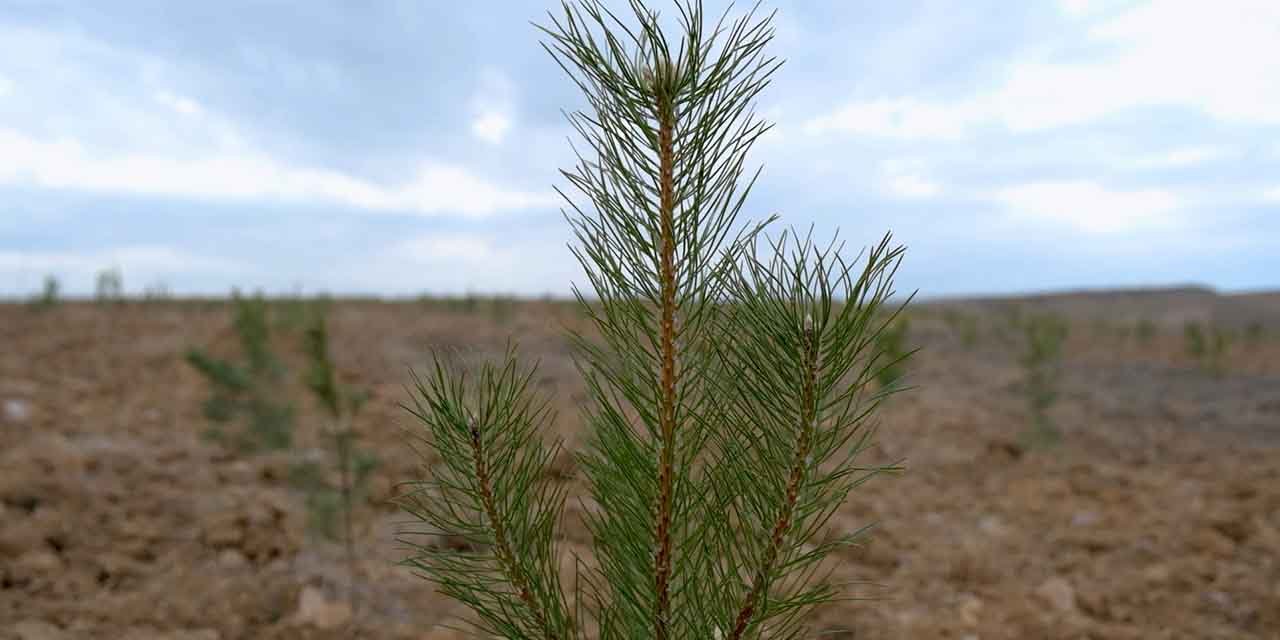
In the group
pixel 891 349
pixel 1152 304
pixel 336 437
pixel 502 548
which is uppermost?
pixel 1152 304

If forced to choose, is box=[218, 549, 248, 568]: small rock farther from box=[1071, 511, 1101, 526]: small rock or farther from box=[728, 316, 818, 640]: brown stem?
box=[1071, 511, 1101, 526]: small rock

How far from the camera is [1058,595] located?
4.05 m

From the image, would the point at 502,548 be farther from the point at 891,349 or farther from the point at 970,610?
the point at 891,349

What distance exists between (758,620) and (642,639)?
0.23 meters

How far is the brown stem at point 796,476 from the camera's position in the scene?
1.45m

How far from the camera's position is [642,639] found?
5.17 ft

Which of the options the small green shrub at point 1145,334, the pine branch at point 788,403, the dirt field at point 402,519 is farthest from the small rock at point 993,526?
the small green shrub at point 1145,334

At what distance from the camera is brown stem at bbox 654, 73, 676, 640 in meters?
1.42

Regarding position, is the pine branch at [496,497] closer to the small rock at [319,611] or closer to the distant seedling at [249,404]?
the small rock at [319,611]

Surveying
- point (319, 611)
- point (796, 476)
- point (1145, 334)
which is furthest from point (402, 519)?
point (1145, 334)

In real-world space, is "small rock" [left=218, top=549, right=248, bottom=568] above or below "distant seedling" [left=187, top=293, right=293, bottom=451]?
below

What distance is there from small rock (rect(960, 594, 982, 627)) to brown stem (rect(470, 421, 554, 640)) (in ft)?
9.01

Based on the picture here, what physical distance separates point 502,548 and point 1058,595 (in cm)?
350

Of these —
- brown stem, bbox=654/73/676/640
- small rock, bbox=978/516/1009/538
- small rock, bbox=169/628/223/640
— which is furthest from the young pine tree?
small rock, bbox=978/516/1009/538
